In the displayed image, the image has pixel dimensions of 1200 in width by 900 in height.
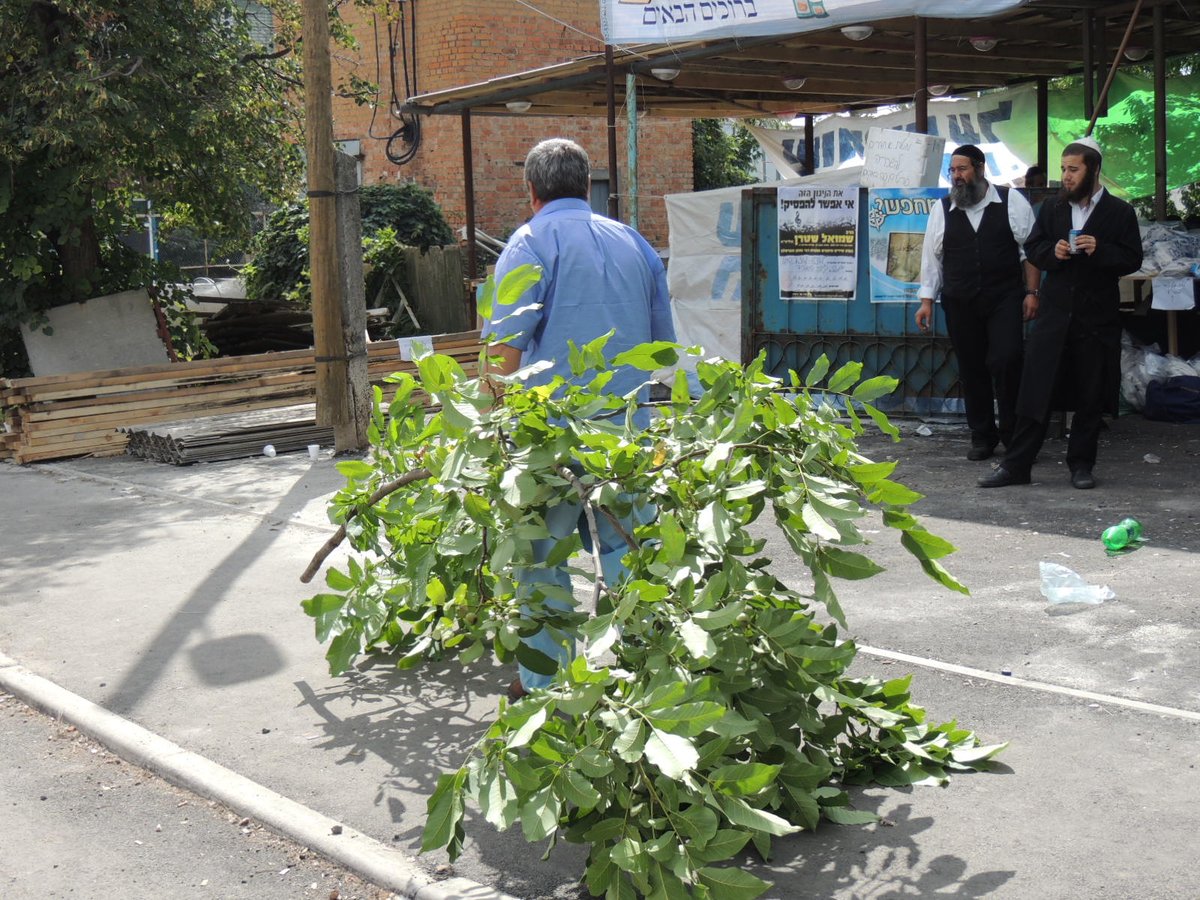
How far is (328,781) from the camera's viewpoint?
4527mm

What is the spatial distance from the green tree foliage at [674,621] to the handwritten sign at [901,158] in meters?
6.67

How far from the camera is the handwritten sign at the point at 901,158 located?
10.6m

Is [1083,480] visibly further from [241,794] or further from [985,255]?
[241,794]

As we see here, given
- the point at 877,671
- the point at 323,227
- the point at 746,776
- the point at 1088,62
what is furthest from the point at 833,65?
the point at 746,776

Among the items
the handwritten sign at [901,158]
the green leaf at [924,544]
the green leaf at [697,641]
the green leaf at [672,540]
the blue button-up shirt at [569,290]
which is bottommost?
the green leaf at [697,641]

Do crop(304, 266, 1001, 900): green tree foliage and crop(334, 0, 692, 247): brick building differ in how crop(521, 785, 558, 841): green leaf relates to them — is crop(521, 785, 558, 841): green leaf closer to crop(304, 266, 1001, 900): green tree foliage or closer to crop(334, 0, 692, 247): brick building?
crop(304, 266, 1001, 900): green tree foliage

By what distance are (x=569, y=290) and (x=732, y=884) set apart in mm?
2308

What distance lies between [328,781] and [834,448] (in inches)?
80.1

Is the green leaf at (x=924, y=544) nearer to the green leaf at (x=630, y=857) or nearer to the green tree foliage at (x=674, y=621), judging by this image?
the green tree foliage at (x=674, y=621)

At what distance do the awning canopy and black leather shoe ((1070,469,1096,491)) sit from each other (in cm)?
401

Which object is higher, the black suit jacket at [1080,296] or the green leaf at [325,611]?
the black suit jacket at [1080,296]

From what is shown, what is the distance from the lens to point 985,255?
29.0 feet

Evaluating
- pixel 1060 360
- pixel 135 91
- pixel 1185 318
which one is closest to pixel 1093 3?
pixel 1185 318

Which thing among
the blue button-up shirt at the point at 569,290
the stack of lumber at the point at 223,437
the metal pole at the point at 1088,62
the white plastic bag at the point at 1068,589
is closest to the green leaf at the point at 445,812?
the blue button-up shirt at the point at 569,290
